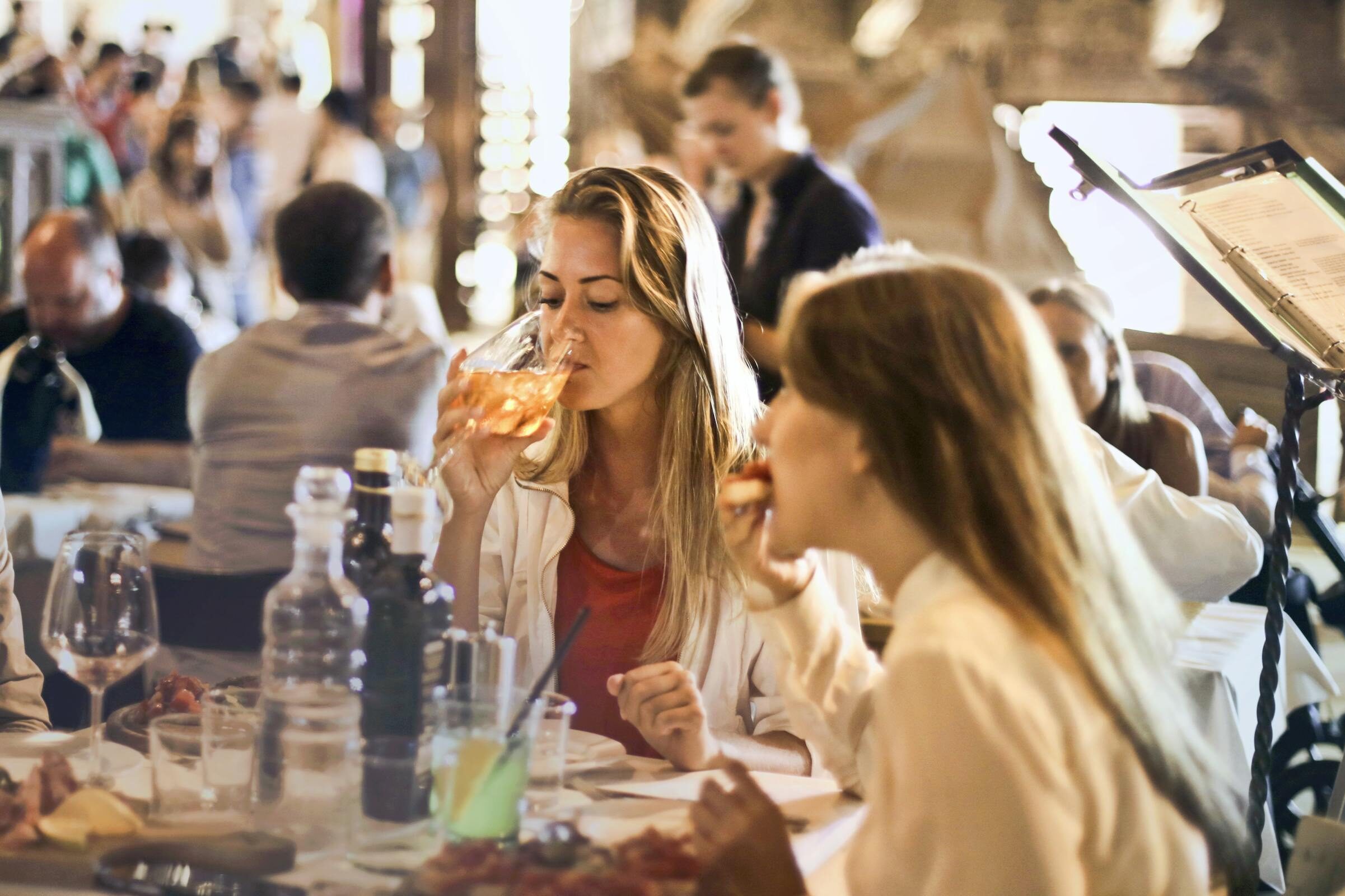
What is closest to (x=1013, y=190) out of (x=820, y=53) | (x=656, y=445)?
(x=820, y=53)

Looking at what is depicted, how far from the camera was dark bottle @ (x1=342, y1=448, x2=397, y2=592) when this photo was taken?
133 centimetres

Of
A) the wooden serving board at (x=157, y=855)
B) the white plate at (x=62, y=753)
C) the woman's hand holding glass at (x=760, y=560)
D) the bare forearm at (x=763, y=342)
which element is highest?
the bare forearm at (x=763, y=342)

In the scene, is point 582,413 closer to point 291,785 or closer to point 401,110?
point 291,785

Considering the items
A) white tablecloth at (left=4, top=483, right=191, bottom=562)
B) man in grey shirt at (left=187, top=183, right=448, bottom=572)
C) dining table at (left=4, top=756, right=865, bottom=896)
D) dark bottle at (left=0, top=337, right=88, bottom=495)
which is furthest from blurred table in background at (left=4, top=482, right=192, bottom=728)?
dining table at (left=4, top=756, right=865, bottom=896)

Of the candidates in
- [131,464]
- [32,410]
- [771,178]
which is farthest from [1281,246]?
[32,410]

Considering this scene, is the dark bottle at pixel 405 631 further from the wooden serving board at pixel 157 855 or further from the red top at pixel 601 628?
the red top at pixel 601 628

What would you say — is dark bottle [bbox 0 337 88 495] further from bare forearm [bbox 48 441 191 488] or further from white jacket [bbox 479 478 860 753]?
white jacket [bbox 479 478 860 753]

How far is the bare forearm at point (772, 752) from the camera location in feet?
5.34

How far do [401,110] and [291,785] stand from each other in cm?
898

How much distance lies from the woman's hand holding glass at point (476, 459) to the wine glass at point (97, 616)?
0.52 meters

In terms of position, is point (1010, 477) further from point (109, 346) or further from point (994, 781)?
point (109, 346)

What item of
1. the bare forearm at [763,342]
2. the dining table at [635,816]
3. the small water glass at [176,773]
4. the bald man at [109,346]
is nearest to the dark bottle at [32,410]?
the bald man at [109,346]

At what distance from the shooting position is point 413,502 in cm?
117

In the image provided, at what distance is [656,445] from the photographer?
2.01m
